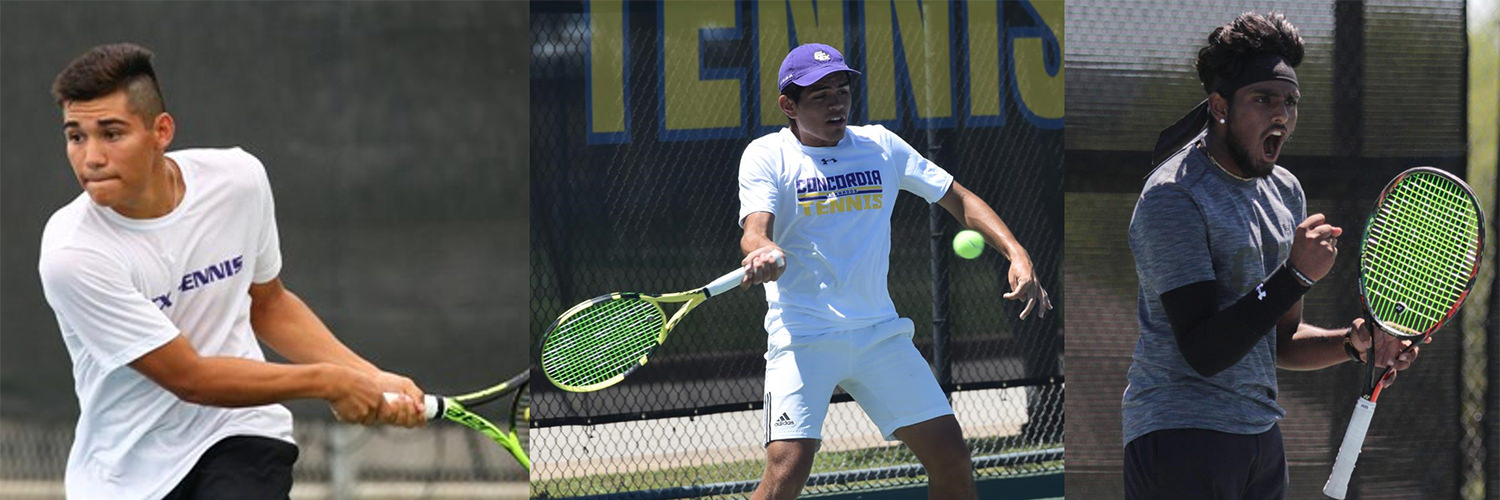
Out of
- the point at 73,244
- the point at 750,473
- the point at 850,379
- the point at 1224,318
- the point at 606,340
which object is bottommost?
the point at 750,473

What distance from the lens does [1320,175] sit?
5.47 metres

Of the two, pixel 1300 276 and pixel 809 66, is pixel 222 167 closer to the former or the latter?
pixel 809 66

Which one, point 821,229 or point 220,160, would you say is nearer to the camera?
point 220,160

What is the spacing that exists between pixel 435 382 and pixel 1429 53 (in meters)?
3.15

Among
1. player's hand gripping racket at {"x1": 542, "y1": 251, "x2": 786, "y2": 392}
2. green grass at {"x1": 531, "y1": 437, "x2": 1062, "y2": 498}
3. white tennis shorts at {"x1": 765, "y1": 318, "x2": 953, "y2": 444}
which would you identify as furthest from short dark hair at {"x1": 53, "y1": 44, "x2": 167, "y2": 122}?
green grass at {"x1": 531, "y1": 437, "x2": 1062, "y2": 498}

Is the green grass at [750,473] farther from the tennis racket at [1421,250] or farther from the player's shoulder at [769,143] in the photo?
the tennis racket at [1421,250]

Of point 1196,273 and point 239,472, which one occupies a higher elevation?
point 1196,273

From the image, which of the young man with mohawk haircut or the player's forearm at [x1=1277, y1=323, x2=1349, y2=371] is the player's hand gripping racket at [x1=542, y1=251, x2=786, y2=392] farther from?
the player's forearm at [x1=1277, y1=323, x2=1349, y2=371]

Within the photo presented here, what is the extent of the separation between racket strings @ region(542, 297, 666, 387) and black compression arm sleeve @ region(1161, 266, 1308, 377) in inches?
66.0

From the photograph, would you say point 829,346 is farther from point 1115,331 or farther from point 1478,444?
point 1478,444

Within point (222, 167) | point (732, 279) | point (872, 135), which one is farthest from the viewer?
point (872, 135)

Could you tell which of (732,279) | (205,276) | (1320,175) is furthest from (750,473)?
(205,276)

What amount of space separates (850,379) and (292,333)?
1605 millimetres

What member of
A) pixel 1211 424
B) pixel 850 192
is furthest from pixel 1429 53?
pixel 1211 424
